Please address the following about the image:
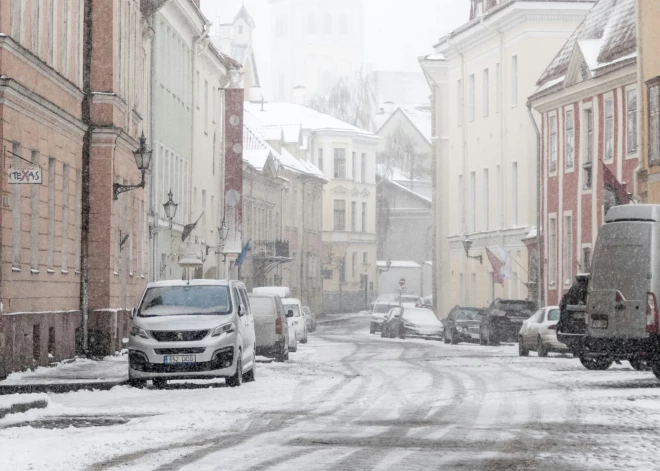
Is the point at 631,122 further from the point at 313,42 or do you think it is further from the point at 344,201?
the point at 313,42

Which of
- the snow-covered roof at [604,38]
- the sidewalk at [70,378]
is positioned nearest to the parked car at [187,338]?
the sidewalk at [70,378]

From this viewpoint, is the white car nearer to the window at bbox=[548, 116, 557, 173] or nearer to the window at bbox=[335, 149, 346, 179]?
the window at bbox=[548, 116, 557, 173]

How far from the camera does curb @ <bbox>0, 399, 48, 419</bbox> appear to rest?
708 inches

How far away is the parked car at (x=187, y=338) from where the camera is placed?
932 inches

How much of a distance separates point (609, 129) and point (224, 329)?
1091 inches

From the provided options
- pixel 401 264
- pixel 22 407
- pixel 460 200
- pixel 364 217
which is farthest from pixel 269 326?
pixel 401 264

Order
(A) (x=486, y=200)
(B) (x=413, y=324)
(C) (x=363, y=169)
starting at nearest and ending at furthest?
(B) (x=413, y=324), (A) (x=486, y=200), (C) (x=363, y=169)

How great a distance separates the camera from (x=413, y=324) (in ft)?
200

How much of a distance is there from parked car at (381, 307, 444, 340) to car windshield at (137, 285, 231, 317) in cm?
3527

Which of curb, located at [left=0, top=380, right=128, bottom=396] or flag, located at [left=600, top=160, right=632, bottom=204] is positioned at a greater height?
flag, located at [left=600, top=160, right=632, bottom=204]

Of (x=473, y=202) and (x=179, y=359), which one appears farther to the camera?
(x=473, y=202)

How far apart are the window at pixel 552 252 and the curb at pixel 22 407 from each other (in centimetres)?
3636

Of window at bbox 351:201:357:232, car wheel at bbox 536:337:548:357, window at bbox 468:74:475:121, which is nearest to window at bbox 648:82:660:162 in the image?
car wheel at bbox 536:337:548:357

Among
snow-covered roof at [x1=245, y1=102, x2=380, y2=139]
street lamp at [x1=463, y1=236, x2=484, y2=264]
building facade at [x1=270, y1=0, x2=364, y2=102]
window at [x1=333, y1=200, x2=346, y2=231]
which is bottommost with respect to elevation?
street lamp at [x1=463, y1=236, x2=484, y2=264]
